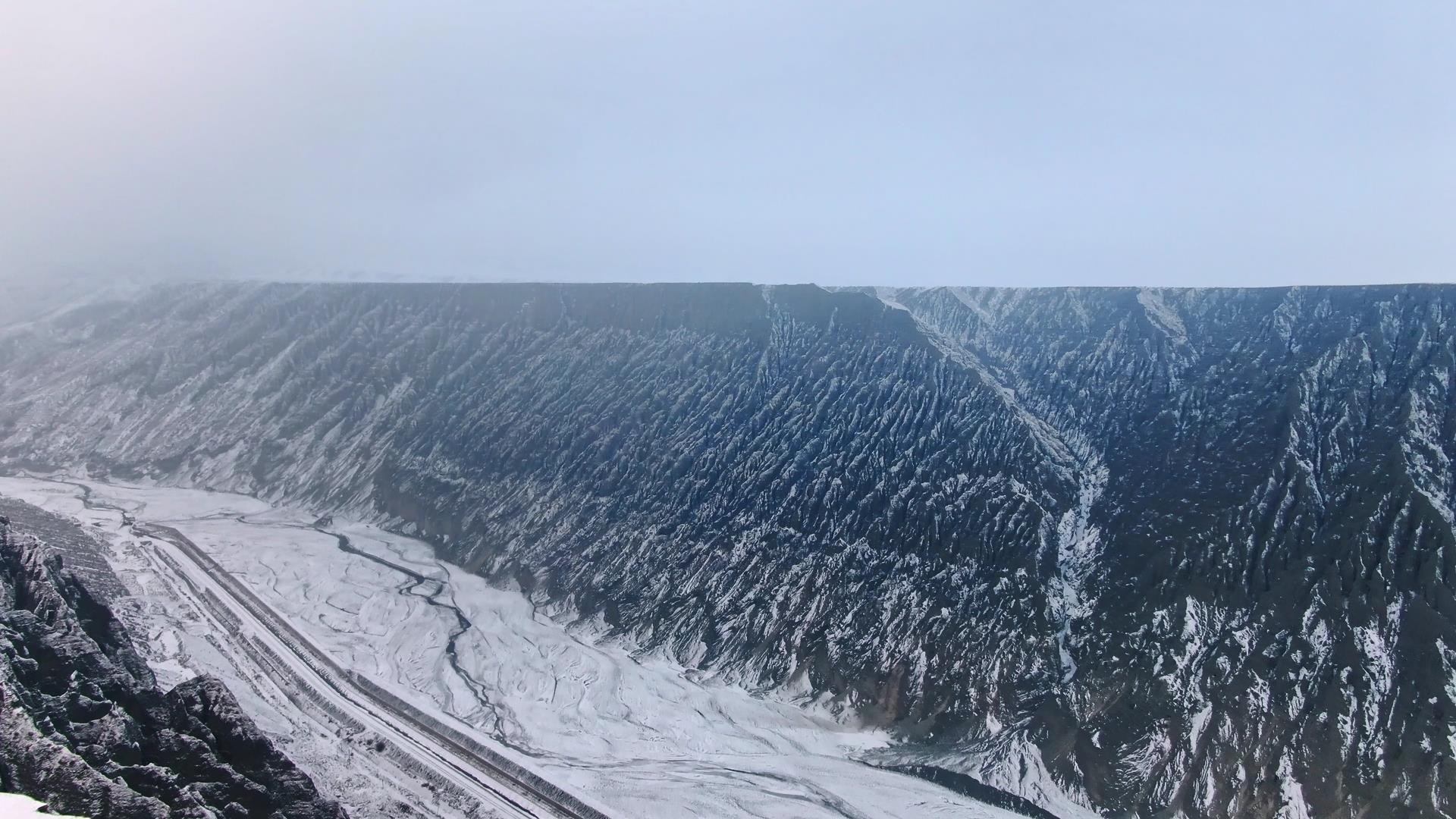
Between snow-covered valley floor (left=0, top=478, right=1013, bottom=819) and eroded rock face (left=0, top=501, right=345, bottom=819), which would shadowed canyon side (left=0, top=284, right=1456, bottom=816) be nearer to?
snow-covered valley floor (left=0, top=478, right=1013, bottom=819)

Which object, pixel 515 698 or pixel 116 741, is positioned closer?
pixel 116 741

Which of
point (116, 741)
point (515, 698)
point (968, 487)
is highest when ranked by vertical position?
point (968, 487)

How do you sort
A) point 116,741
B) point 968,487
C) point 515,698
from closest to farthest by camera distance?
point 116,741
point 515,698
point 968,487

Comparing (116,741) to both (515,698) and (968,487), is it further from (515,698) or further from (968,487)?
(968,487)

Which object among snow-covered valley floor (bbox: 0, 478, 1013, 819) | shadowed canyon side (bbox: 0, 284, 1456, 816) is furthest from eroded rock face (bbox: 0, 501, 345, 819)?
shadowed canyon side (bbox: 0, 284, 1456, 816)

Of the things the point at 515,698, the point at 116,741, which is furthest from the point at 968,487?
the point at 116,741

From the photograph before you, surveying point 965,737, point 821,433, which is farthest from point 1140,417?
point 965,737

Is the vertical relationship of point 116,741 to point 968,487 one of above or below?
below

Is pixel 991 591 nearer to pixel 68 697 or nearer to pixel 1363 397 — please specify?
pixel 1363 397
